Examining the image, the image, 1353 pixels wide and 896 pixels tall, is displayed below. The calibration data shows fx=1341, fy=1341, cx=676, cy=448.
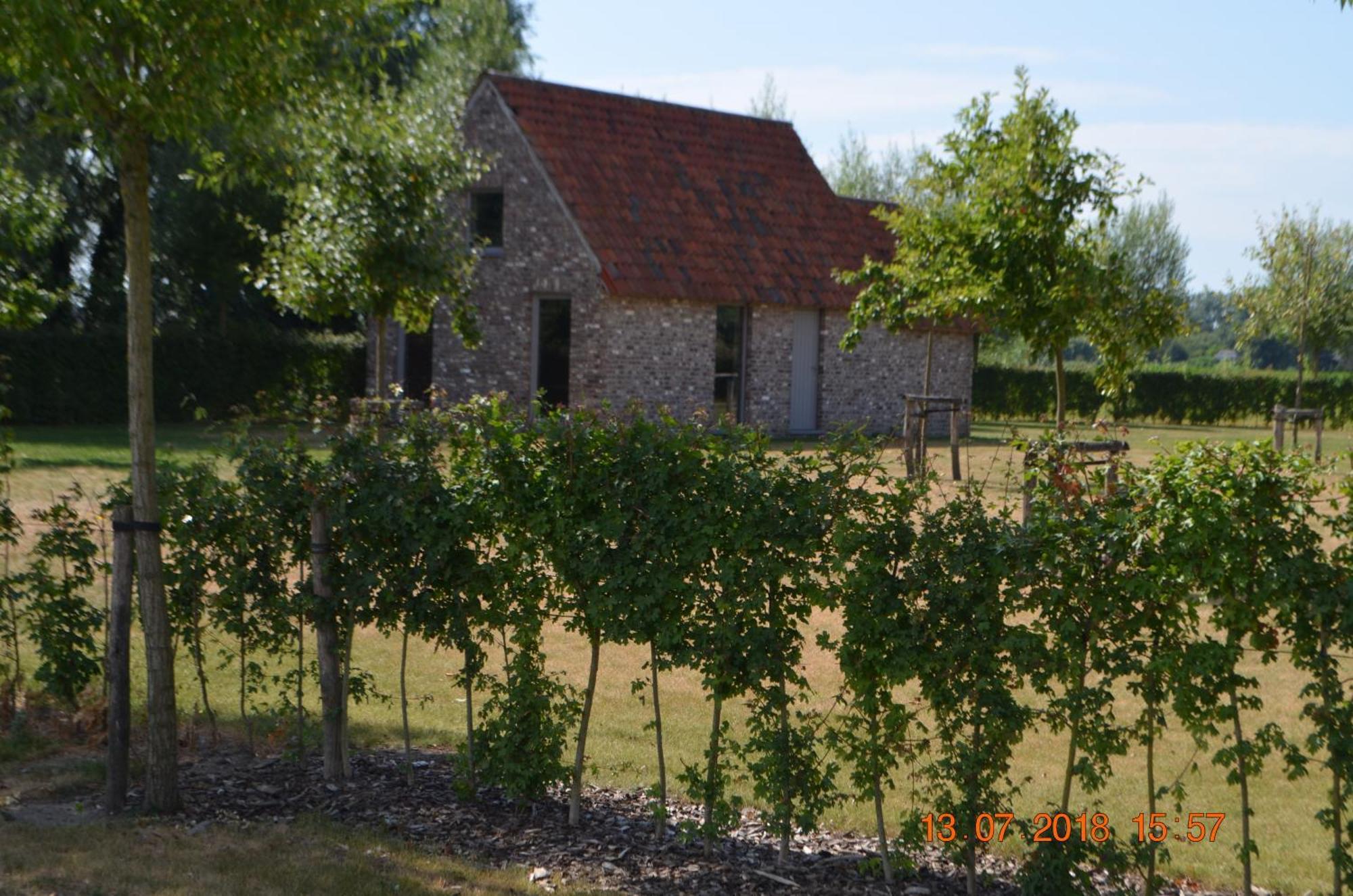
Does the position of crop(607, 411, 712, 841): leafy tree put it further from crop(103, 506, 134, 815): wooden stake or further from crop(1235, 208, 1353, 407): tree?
crop(1235, 208, 1353, 407): tree

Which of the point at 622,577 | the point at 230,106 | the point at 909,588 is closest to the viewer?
the point at 909,588

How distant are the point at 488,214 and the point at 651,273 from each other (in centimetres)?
388

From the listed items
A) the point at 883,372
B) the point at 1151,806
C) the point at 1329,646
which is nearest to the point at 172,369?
the point at 883,372

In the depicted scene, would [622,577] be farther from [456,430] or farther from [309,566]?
[309,566]

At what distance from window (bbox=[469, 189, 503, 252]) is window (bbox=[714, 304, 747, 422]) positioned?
4703 mm

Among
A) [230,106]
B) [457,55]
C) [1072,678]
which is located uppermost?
[457,55]

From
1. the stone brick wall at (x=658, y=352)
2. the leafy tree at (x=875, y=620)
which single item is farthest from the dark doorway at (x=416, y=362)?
the leafy tree at (x=875, y=620)

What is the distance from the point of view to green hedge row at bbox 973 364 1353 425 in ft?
140

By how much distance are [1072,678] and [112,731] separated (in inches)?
161

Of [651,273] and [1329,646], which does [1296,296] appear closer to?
[651,273]

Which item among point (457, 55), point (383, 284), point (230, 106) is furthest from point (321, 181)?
point (457, 55)

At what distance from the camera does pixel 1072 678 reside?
4.93 m

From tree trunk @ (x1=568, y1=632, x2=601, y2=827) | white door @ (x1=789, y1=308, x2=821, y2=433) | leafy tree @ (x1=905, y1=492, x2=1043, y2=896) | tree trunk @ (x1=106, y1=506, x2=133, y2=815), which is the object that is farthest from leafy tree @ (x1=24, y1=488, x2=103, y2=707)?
white door @ (x1=789, y1=308, x2=821, y2=433)

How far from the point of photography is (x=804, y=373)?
93.9 feet
